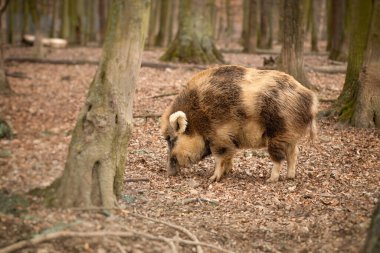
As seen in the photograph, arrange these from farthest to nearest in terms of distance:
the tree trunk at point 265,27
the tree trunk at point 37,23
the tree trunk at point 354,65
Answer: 1. the tree trunk at point 265,27
2. the tree trunk at point 37,23
3. the tree trunk at point 354,65

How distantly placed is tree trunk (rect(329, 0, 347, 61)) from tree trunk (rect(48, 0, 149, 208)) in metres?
17.7

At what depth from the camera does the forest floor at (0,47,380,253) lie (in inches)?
213

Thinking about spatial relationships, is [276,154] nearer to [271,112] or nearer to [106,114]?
[271,112]

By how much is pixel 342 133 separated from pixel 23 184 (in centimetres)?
707

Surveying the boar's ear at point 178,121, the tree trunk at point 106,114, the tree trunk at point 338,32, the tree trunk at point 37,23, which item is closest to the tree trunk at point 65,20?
the tree trunk at point 37,23

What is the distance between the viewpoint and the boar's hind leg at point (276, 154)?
8500 millimetres

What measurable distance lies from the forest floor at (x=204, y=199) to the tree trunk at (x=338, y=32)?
1182cm

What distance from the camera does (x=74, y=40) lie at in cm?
3606

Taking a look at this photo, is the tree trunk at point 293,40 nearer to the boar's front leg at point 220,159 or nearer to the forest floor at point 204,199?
the forest floor at point 204,199

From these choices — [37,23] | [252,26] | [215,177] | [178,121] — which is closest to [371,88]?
[215,177]

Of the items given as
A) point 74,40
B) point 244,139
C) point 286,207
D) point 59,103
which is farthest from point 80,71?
point 74,40

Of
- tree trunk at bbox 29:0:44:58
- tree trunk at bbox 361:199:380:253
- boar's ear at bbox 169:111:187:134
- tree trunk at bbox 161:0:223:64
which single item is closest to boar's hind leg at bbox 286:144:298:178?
boar's ear at bbox 169:111:187:134

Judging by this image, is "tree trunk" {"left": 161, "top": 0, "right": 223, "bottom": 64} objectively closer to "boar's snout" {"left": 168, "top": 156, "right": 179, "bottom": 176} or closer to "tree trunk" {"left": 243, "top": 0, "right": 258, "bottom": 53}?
"tree trunk" {"left": 243, "top": 0, "right": 258, "bottom": 53}

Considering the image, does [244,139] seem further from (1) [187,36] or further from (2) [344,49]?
(2) [344,49]
